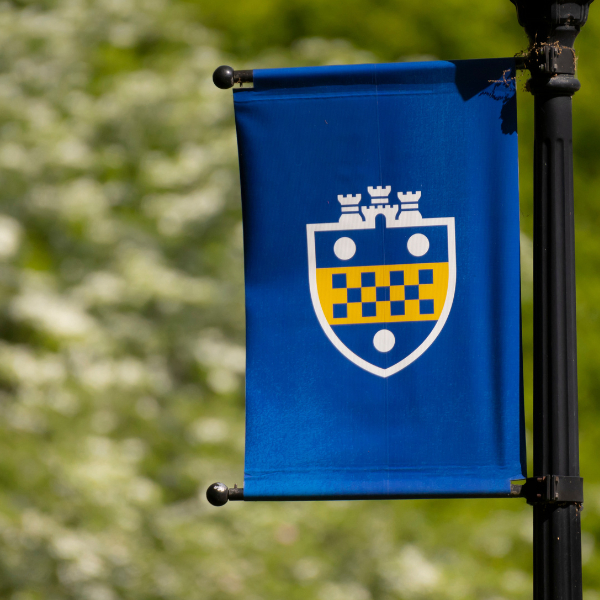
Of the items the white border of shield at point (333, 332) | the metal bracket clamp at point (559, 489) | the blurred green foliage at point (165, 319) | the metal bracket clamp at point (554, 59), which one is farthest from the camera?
the blurred green foliage at point (165, 319)

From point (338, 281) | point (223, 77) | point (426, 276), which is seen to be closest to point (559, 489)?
point (426, 276)

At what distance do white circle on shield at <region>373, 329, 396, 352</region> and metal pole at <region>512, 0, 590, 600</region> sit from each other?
618 mm

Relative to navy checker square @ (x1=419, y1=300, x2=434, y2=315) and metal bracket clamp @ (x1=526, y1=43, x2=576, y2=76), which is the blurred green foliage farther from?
metal bracket clamp @ (x1=526, y1=43, x2=576, y2=76)

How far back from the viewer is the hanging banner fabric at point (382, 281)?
11.6 ft

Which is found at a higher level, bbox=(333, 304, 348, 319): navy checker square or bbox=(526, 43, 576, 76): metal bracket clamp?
bbox=(526, 43, 576, 76): metal bracket clamp

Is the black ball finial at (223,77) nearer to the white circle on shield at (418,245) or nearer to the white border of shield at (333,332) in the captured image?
the white border of shield at (333,332)

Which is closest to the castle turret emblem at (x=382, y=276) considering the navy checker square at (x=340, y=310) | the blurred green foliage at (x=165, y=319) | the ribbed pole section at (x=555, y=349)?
the navy checker square at (x=340, y=310)

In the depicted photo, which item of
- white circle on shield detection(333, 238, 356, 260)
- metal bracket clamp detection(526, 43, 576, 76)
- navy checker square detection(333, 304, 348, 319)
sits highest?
metal bracket clamp detection(526, 43, 576, 76)

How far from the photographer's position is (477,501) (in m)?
8.75

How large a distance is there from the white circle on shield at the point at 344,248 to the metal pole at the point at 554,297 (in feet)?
2.62

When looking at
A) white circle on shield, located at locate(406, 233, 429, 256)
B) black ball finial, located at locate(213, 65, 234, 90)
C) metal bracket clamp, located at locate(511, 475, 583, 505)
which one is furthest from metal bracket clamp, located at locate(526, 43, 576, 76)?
metal bracket clamp, located at locate(511, 475, 583, 505)

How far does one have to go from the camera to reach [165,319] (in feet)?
28.7

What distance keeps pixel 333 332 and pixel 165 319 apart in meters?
5.33

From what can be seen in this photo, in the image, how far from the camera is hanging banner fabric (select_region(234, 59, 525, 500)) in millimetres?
3547
